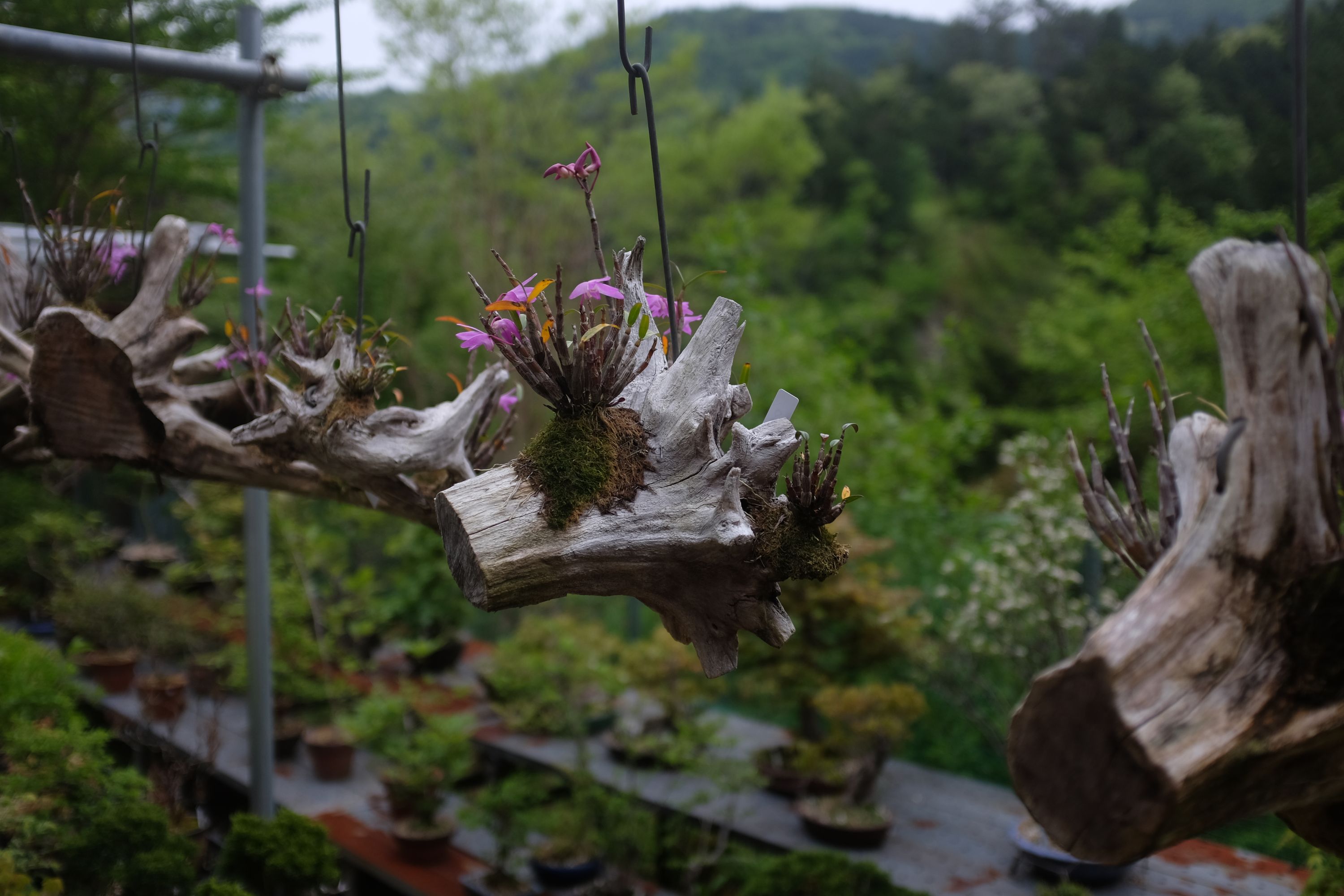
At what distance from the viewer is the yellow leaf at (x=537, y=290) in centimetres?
141

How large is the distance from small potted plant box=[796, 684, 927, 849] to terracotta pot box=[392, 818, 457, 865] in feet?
6.00

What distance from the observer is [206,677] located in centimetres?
663

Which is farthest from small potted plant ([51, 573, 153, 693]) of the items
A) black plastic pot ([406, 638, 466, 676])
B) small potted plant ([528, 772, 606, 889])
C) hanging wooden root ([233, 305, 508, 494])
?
hanging wooden root ([233, 305, 508, 494])

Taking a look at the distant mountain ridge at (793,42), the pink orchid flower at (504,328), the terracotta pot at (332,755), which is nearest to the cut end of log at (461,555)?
the pink orchid flower at (504,328)

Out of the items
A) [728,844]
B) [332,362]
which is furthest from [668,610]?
[728,844]

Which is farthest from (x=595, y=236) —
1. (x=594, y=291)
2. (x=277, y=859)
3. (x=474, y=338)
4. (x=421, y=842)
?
(x=421, y=842)

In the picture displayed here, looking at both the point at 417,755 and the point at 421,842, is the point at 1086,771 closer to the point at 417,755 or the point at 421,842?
the point at 417,755

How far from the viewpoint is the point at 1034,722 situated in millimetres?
926

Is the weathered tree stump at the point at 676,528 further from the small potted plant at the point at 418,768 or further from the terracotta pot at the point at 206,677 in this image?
the terracotta pot at the point at 206,677

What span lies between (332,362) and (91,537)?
27.3 feet

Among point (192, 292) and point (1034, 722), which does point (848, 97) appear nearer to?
point (192, 292)

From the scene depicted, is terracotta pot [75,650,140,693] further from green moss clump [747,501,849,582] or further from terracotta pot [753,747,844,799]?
green moss clump [747,501,849,582]

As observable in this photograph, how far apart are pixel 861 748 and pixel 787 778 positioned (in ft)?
1.74

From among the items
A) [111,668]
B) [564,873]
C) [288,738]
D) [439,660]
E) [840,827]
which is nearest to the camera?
[564,873]
